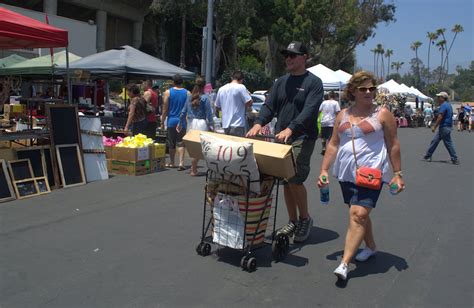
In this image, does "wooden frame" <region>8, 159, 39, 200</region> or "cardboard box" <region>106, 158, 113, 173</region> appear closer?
"wooden frame" <region>8, 159, 39, 200</region>

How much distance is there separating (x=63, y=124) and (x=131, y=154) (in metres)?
1.52

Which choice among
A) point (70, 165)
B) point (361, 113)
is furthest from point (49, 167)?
point (361, 113)

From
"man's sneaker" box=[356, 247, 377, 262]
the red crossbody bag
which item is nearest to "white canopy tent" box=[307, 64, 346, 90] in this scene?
"man's sneaker" box=[356, 247, 377, 262]

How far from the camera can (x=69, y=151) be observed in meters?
7.73

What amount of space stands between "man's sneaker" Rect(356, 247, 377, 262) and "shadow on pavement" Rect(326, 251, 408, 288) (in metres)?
0.04

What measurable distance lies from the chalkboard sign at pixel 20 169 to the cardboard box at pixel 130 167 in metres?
1.99

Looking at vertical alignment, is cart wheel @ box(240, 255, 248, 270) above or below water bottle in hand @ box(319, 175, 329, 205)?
below

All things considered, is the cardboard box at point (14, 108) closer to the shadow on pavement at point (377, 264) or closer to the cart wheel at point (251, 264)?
the cart wheel at point (251, 264)

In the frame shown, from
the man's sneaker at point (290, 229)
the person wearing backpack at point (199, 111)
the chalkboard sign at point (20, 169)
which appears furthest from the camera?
the person wearing backpack at point (199, 111)

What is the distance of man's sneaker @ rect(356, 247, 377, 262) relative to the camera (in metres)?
4.59

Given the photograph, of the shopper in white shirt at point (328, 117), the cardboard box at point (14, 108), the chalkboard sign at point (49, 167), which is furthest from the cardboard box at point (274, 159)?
the cardboard box at point (14, 108)

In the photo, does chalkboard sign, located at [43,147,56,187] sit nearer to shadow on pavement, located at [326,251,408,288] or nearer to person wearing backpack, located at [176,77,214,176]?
person wearing backpack, located at [176,77,214,176]

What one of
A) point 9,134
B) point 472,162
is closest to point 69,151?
point 9,134

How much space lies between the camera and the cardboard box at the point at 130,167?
29.1ft
